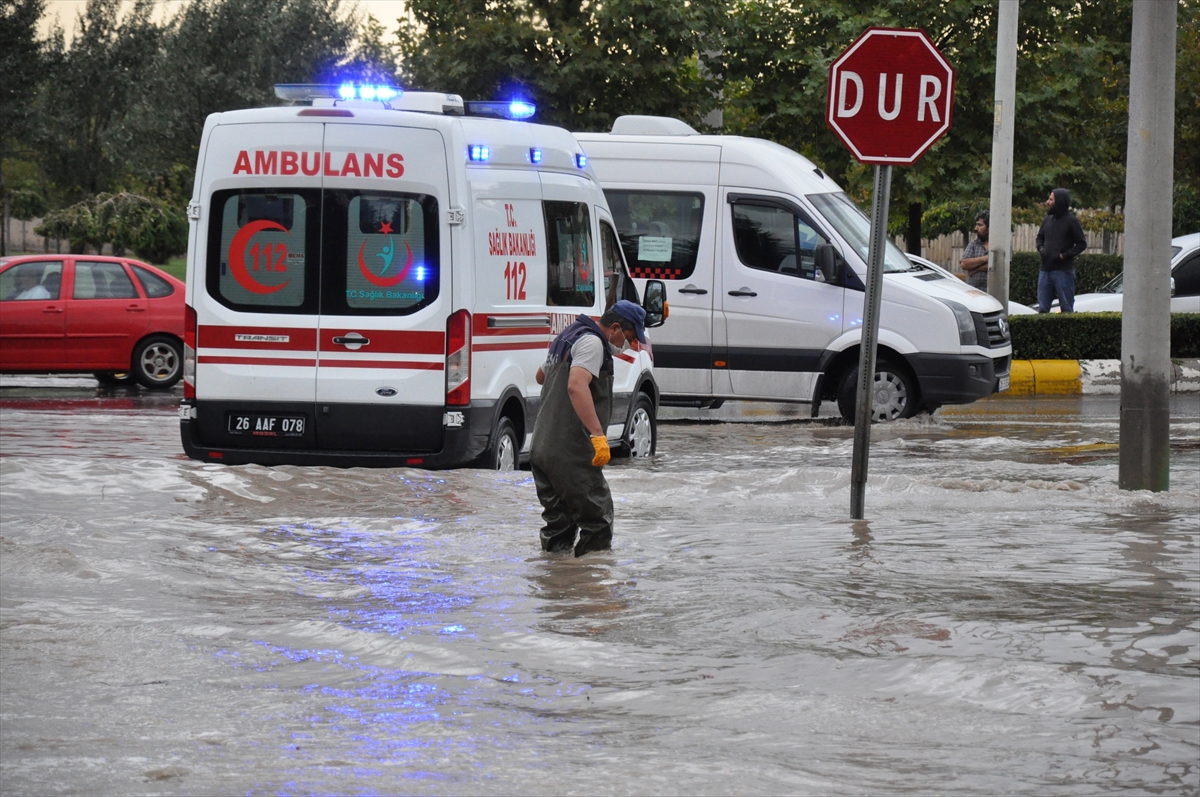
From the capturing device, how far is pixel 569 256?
11000 mm

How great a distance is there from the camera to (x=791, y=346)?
1405cm

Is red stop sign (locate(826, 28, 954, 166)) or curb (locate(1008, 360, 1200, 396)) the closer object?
red stop sign (locate(826, 28, 954, 166))

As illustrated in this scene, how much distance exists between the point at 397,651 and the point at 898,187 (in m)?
18.5

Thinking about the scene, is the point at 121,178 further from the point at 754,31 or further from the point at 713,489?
the point at 713,489

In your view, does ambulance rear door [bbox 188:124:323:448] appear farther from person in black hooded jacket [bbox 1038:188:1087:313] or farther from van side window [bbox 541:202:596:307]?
person in black hooded jacket [bbox 1038:188:1087:313]

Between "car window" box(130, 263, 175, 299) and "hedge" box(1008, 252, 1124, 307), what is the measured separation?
2259 centimetres

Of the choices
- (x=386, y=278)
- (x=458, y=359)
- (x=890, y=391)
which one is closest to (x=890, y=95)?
(x=458, y=359)

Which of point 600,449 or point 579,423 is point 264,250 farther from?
point 600,449

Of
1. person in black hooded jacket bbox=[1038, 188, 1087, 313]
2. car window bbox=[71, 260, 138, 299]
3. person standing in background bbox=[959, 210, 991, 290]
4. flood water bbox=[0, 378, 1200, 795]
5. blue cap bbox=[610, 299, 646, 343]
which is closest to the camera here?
flood water bbox=[0, 378, 1200, 795]

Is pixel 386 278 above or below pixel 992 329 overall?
above

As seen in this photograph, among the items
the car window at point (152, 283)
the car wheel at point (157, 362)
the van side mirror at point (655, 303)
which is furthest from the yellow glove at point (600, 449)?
the car window at point (152, 283)

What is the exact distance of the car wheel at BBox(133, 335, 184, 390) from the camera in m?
17.2

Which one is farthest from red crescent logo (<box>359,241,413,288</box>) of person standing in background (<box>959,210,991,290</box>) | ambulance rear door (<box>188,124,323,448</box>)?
person standing in background (<box>959,210,991,290</box>)

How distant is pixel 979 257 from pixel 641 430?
8222 mm
